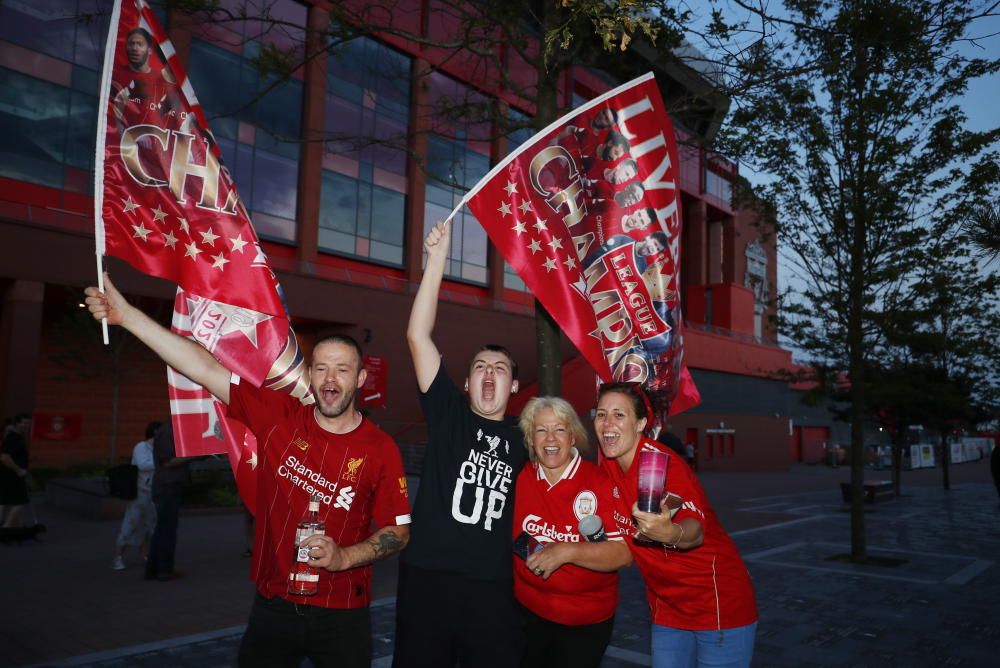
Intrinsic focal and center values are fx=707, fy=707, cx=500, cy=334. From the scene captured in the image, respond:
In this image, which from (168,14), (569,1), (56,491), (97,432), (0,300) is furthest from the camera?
(97,432)

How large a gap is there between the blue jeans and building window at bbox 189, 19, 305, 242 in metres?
24.8

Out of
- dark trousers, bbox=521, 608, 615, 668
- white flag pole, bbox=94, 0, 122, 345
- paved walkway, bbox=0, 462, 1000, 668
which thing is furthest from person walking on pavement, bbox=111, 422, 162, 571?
dark trousers, bbox=521, 608, 615, 668

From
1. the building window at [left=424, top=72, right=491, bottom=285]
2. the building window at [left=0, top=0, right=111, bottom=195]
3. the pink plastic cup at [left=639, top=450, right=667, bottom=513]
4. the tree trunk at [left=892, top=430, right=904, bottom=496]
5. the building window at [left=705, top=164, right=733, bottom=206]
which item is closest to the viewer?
the pink plastic cup at [left=639, top=450, right=667, bottom=513]

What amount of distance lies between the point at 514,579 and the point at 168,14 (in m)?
26.3

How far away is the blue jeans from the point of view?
10.8 feet

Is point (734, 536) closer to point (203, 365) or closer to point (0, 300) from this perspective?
point (203, 365)

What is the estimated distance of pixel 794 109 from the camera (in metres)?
11.7

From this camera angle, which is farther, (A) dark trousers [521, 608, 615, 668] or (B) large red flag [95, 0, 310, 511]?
(B) large red flag [95, 0, 310, 511]

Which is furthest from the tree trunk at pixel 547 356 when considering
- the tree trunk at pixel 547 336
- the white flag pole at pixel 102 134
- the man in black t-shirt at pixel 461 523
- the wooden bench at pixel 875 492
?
the wooden bench at pixel 875 492

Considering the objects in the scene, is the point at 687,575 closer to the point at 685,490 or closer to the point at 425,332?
the point at 685,490

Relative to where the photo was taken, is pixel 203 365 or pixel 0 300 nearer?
pixel 203 365

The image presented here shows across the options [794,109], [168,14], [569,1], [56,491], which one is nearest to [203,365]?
[569,1]

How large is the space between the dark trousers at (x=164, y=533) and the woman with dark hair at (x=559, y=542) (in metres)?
6.64

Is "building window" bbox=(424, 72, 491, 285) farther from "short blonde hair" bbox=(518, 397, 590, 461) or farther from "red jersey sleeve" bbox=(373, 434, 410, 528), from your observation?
"red jersey sleeve" bbox=(373, 434, 410, 528)
